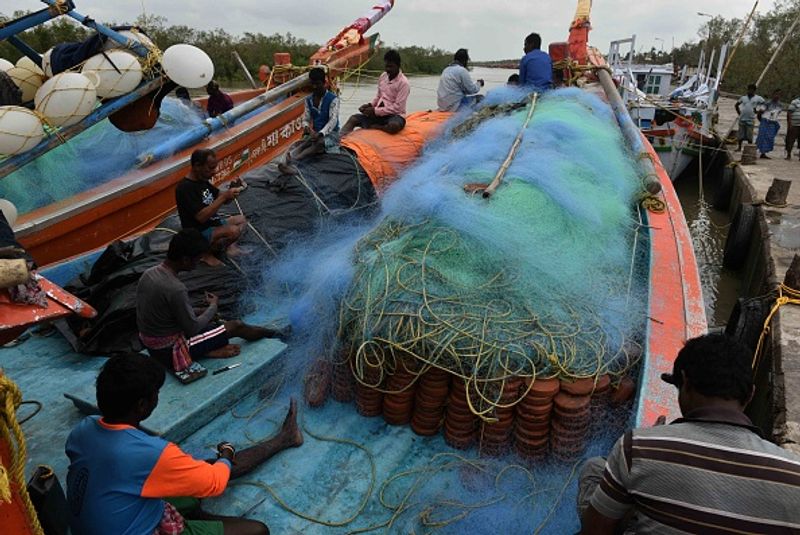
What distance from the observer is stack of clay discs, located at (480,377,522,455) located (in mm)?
→ 2916

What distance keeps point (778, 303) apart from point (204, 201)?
19.0 feet

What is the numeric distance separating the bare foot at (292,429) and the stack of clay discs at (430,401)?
2.32ft

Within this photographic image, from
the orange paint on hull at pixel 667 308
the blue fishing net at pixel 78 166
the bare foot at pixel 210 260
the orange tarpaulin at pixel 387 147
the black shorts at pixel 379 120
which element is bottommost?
Answer: the bare foot at pixel 210 260

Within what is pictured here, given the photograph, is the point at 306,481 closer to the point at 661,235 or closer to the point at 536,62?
the point at 661,235

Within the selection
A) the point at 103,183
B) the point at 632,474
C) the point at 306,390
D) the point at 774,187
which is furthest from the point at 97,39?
the point at 774,187

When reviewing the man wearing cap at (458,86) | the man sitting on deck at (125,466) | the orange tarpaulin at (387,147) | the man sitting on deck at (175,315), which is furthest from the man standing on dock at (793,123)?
the man sitting on deck at (125,466)

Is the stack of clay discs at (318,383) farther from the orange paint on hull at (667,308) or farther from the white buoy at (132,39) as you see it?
the white buoy at (132,39)

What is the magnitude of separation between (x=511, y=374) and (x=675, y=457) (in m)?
1.28

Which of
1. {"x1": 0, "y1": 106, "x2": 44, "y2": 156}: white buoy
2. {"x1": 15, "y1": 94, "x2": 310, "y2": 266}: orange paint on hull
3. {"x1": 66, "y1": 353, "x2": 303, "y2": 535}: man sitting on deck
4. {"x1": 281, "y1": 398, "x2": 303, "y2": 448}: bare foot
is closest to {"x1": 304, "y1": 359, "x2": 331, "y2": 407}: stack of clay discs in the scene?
{"x1": 281, "y1": 398, "x2": 303, "y2": 448}: bare foot

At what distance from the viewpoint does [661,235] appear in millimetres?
5219

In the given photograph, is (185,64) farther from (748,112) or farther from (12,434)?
(748,112)

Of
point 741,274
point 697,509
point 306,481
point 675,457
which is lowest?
point 741,274

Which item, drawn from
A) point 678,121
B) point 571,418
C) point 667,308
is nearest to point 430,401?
point 571,418

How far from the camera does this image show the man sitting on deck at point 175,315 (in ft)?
10.6
